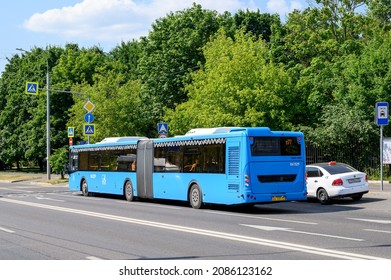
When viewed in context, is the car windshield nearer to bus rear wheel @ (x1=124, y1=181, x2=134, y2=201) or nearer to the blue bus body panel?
the blue bus body panel

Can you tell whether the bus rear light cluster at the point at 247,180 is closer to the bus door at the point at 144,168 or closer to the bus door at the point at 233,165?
the bus door at the point at 233,165

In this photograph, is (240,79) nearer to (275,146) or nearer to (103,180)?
(103,180)

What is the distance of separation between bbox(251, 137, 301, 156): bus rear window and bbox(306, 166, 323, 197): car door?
274cm

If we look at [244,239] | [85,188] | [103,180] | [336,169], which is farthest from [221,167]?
[85,188]

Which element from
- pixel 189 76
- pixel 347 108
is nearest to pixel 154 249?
pixel 347 108

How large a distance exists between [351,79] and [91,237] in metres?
29.3

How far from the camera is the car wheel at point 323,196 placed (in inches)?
903

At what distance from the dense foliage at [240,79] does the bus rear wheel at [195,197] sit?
18380mm

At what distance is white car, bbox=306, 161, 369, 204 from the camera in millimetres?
22453

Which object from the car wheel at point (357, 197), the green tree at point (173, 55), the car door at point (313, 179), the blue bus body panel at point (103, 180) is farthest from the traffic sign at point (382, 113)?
the green tree at point (173, 55)

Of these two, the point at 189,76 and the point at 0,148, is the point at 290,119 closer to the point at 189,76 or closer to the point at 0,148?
the point at 189,76

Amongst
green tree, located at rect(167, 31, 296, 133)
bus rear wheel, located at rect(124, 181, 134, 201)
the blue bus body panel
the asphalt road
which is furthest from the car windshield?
green tree, located at rect(167, 31, 296, 133)

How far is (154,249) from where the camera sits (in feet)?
38.0

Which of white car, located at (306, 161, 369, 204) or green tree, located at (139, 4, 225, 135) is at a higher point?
green tree, located at (139, 4, 225, 135)
